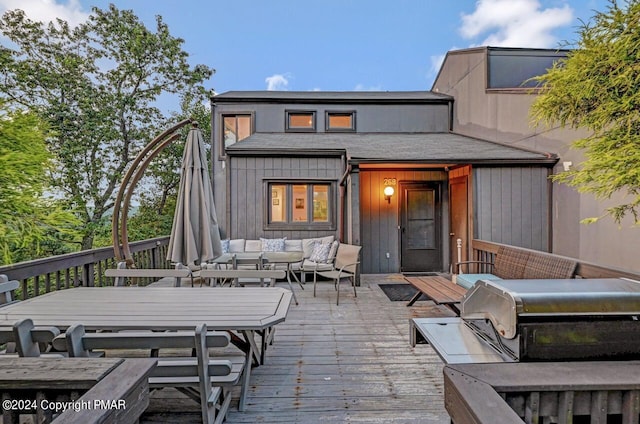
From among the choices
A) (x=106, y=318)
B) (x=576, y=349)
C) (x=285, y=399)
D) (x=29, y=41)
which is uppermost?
(x=29, y=41)

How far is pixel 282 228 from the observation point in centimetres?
736

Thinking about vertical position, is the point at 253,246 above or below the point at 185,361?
above

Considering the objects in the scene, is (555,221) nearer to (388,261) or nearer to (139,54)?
(388,261)

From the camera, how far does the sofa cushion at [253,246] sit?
23.3 ft

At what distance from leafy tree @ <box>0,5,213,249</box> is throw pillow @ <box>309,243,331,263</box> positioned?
950 centimetres

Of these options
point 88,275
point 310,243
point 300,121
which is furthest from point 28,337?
point 300,121

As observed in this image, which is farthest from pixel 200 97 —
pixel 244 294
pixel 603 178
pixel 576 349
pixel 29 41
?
pixel 576 349

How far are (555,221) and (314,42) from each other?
66.2 feet

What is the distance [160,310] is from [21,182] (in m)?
4.86

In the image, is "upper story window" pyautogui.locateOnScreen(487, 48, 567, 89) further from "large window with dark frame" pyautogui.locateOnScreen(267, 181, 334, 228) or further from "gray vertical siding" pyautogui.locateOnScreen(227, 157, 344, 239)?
"large window with dark frame" pyautogui.locateOnScreen(267, 181, 334, 228)

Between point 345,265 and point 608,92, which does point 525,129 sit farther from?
point 345,265

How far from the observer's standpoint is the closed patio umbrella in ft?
12.2

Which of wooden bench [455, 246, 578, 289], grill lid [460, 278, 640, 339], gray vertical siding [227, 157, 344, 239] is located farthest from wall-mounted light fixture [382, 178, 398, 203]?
grill lid [460, 278, 640, 339]

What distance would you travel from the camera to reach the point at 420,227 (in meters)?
7.80
